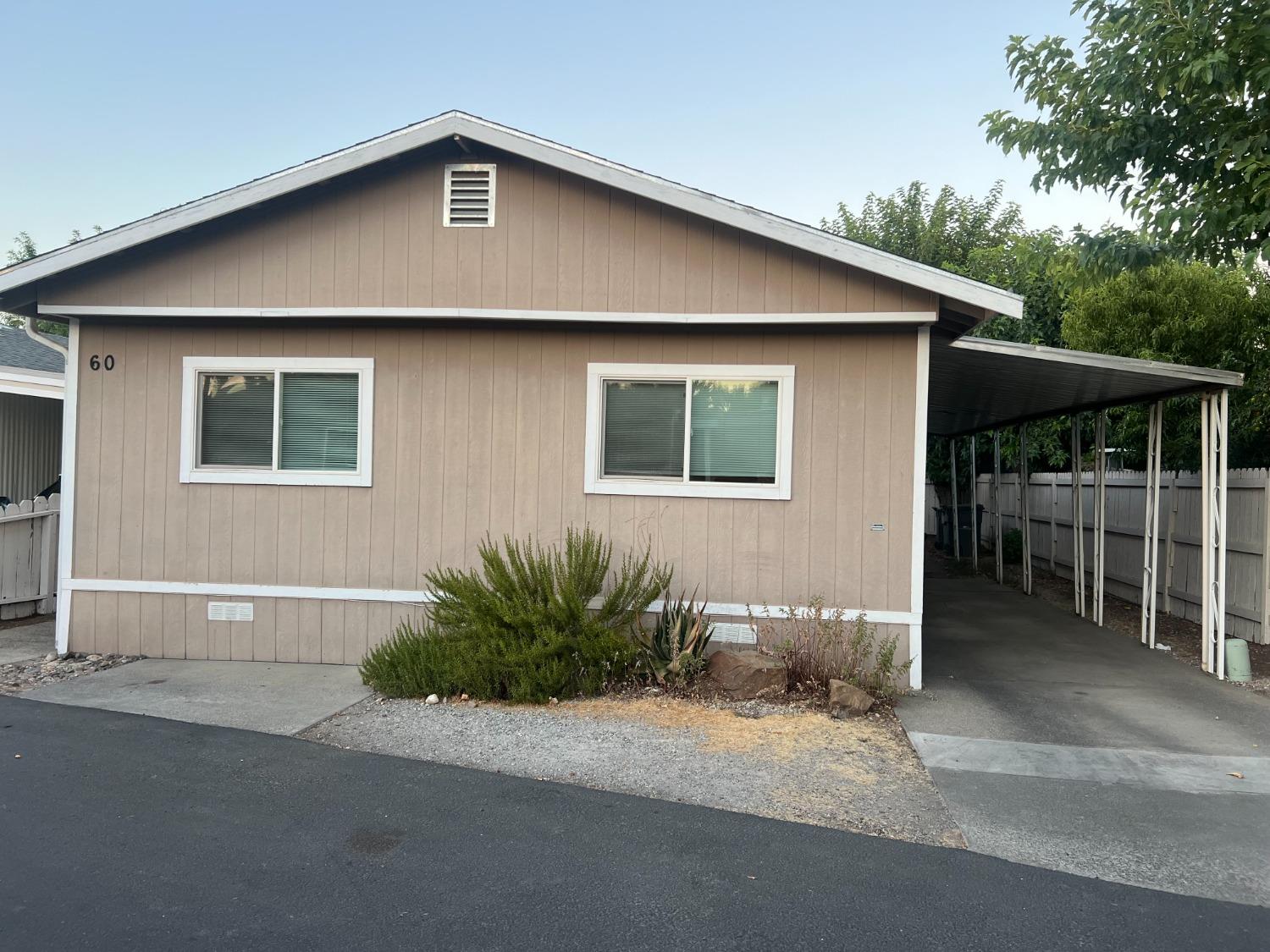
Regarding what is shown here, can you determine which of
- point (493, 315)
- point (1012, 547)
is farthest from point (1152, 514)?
point (1012, 547)

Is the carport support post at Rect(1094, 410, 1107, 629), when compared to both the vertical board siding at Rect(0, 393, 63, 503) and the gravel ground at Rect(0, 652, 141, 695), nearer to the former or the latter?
the gravel ground at Rect(0, 652, 141, 695)

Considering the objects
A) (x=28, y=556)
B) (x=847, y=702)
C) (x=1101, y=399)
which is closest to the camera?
(x=847, y=702)

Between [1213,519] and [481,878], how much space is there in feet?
23.4

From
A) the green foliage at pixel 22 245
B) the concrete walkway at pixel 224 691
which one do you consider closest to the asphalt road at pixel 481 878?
the concrete walkway at pixel 224 691

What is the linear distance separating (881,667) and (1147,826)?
2544mm

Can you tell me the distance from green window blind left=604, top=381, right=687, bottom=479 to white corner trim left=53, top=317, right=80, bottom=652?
461 cm

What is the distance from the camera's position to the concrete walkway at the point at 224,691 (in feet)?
20.4

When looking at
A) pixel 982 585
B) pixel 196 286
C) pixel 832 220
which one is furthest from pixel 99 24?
pixel 832 220

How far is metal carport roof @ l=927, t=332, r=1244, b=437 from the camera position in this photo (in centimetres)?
768

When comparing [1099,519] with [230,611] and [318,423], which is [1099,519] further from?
[230,611]

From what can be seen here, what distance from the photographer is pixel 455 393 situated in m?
7.66

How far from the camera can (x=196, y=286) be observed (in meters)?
7.62

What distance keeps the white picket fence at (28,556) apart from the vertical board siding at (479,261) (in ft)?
11.0

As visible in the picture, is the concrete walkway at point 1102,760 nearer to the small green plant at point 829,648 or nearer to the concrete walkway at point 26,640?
the small green plant at point 829,648
